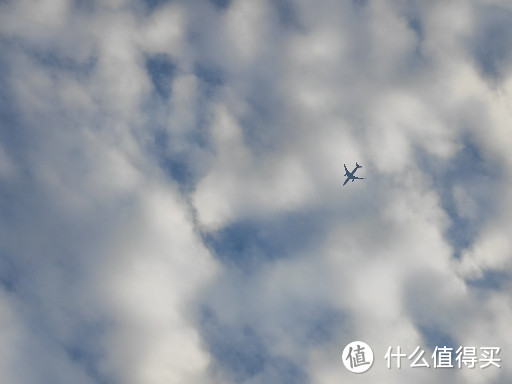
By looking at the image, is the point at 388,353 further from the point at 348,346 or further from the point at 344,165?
the point at 344,165

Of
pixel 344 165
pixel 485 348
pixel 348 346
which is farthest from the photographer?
pixel 344 165

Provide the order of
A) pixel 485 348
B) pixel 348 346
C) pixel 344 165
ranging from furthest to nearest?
pixel 344 165, pixel 348 346, pixel 485 348

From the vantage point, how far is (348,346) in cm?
13862

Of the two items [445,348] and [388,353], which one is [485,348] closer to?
[445,348]

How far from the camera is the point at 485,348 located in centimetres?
12344

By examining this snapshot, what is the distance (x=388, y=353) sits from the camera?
5059 inches

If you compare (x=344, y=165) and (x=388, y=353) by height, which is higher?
(x=344, y=165)

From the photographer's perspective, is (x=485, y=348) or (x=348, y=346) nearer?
(x=485, y=348)

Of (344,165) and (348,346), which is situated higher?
(344,165)

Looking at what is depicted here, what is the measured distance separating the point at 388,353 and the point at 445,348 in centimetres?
1888

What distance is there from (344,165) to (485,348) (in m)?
97.6

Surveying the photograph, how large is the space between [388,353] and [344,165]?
3616 inches

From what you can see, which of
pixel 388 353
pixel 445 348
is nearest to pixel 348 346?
pixel 388 353

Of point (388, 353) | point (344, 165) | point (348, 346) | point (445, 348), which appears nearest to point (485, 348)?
point (445, 348)
